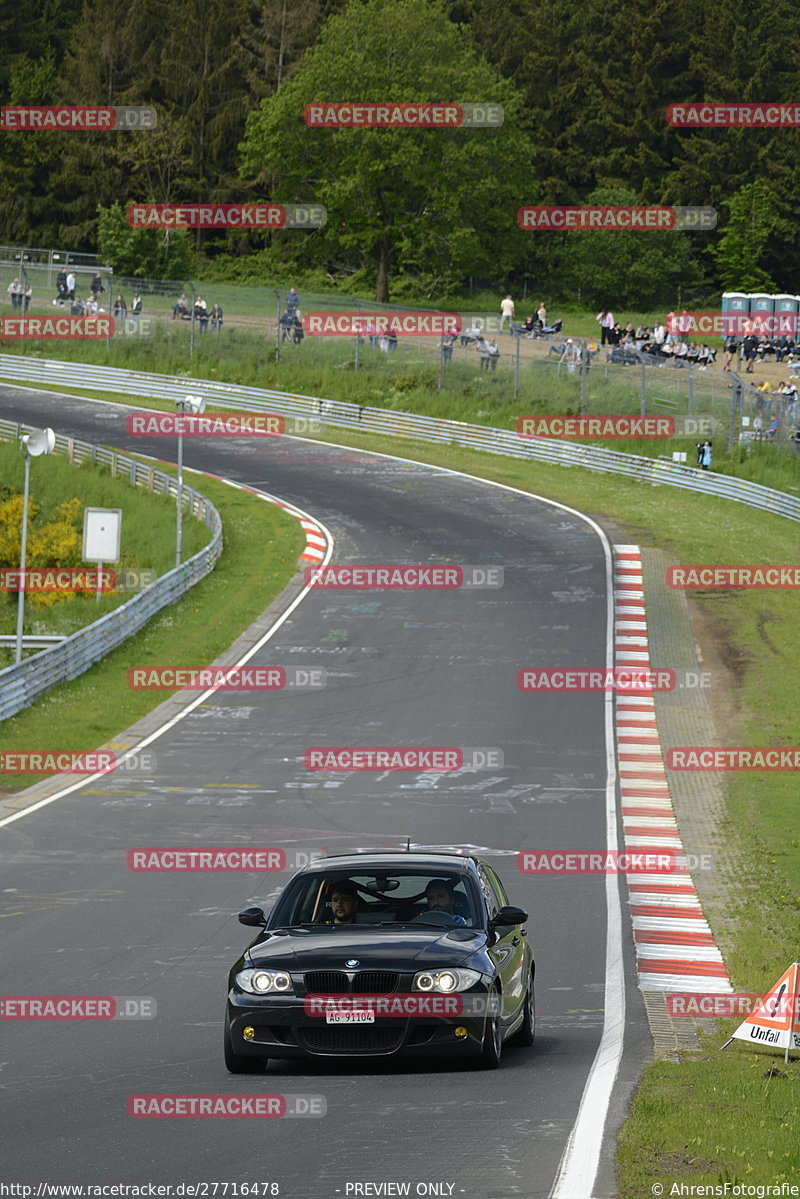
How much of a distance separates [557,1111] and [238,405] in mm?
59843

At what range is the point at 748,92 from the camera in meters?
104

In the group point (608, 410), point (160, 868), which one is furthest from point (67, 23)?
point (160, 868)

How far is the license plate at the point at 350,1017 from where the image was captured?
944 centimetres

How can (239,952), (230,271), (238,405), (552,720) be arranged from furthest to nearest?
(230,271)
(238,405)
(552,720)
(239,952)

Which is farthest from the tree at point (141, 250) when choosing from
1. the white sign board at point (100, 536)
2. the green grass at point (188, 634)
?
the white sign board at point (100, 536)

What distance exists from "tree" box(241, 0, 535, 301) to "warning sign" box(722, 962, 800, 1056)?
79543 millimetres

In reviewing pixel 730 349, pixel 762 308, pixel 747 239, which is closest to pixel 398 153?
pixel 762 308

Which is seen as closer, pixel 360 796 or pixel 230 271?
pixel 360 796

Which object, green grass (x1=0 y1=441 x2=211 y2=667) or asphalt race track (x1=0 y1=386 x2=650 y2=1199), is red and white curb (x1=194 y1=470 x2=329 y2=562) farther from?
green grass (x1=0 y1=441 x2=211 y2=667)

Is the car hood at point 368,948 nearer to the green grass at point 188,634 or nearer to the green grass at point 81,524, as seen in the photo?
the green grass at point 188,634

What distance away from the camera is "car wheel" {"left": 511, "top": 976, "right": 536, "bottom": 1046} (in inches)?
425

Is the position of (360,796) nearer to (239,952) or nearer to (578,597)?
(239,952)

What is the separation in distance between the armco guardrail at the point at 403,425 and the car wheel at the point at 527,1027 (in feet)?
138

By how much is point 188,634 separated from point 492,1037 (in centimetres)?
2895
